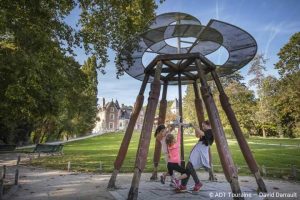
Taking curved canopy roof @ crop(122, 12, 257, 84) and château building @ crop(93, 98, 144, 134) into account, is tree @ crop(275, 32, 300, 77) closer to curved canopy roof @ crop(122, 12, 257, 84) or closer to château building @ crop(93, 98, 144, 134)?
curved canopy roof @ crop(122, 12, 257, 84)

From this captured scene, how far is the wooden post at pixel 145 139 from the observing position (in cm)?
661

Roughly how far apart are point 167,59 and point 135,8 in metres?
2.24

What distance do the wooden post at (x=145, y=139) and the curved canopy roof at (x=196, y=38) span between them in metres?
1.04

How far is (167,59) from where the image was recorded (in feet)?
26.6

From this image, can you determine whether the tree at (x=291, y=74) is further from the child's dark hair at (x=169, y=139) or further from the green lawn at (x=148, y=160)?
the child's dark hair at (x=169, y=139)

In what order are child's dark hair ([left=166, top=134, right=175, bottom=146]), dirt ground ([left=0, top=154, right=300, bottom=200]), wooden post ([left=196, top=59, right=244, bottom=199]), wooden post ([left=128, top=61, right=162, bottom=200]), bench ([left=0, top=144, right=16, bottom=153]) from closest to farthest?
1. wooden post ([left=196, top=59, right=244, bottom=199])
2. wooden post ([left=128, top=61, right=162, bottom=200])
3. dirt ground ([left=0, top=154, right=300, bottom=200])
4. child's dark hair ([left=166, top=134, right=175, bottom=146])
5. bench ([left=0, top=144, right=16, bottom=153])

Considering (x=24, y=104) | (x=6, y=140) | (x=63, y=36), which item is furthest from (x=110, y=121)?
(x=63, y=36)

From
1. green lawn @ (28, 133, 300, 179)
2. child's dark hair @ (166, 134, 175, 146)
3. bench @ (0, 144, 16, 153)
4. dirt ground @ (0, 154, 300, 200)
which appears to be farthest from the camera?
bench @ (0, 144, 16, 153)

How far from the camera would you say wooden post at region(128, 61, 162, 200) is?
6605 mm

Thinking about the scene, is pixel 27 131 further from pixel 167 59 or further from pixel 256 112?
pixel 256 112

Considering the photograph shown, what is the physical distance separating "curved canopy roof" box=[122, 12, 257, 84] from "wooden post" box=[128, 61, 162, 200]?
40.9 inches

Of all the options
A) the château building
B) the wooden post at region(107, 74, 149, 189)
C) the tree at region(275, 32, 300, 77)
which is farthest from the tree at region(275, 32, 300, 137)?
the château building

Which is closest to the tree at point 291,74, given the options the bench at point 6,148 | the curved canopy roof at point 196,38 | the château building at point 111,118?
the curved canopy roof at point 196,38

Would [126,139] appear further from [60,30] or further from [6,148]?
[6,148]
